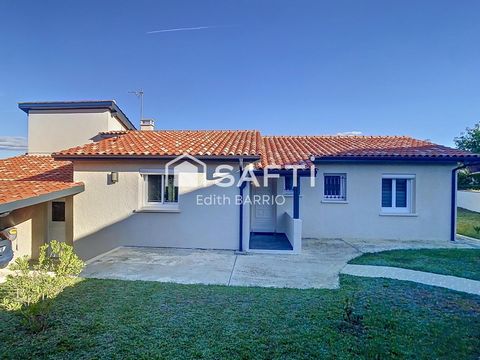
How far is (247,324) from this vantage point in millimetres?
5145

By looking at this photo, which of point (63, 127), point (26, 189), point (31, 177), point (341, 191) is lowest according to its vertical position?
point (341, 191)

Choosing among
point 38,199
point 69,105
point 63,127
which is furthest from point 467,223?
point 63,127

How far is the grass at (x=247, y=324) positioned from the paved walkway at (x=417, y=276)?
0.68 m

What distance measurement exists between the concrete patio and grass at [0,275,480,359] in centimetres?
79

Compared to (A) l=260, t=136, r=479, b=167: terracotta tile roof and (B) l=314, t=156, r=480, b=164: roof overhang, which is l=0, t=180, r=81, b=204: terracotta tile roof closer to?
(A) l=260, t=136, r=479, b=167: terracotta tile roof

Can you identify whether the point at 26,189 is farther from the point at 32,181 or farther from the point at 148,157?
the point at 148,157

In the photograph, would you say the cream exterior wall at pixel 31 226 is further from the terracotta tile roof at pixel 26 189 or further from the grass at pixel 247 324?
the grass at pixel 247 324

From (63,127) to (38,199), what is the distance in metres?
10.2

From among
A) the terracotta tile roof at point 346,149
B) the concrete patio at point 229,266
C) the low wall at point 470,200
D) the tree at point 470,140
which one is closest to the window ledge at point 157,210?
the concrete patio at point 229,266

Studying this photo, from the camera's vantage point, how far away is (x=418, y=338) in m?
4.78

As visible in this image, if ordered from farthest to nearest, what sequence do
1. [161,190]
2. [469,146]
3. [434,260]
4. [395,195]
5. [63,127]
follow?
[469,146] → [63,127] → [395,195] → [161,190] → [434,260]

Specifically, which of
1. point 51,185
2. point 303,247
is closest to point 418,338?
point 303,247

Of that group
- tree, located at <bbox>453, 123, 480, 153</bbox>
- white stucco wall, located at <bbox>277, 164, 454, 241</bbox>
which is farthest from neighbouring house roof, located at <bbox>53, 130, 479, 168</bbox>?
tree, located at <bbox>453, 123, 480, 153</bbox>

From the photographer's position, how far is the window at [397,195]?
14.2m
